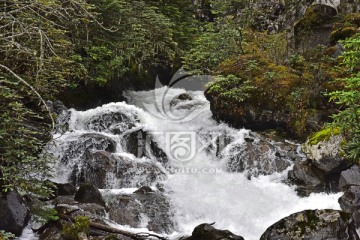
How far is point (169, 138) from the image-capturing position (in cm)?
1291

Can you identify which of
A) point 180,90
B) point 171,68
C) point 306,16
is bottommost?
point 180,90

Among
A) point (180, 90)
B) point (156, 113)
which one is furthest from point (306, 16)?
point (156, 113)

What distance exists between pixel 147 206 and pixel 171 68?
37.9ft

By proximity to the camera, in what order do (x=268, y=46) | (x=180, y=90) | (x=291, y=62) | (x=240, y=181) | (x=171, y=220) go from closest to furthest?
(x=171, y=220) → (x=240, y=181) → (x=291, y=62) → (x=268, y=46) → (x=180, y=90)

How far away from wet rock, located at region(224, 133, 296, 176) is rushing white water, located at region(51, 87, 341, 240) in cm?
18

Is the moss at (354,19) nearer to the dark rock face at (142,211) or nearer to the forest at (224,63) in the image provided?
the forest at (224,63)

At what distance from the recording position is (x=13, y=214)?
688 cm

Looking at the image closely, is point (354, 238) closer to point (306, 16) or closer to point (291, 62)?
point (291, 62)

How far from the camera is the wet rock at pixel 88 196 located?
8.57 m

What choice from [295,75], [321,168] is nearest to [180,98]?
[295,75]

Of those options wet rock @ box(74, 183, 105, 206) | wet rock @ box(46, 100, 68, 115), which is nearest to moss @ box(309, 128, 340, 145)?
wet rock @ box(74, 183, 105, 206)

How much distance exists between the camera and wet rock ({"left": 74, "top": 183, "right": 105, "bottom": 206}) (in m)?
8.57

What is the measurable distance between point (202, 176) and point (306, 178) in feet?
9.81

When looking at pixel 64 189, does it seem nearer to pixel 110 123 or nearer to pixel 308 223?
pixel 110 123
